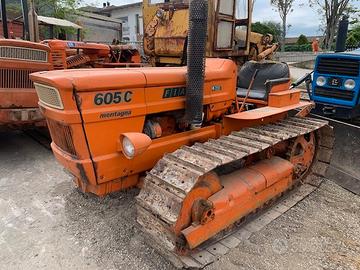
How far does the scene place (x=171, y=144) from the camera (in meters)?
3.07

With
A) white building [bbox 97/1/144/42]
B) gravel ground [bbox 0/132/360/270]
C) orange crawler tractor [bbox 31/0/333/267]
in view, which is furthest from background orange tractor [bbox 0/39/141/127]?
white building [bbox 97/1/144/42]

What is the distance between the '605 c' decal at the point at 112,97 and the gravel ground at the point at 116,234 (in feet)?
3.48

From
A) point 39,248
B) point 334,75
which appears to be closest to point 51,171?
point 39,248

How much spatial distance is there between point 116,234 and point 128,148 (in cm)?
92

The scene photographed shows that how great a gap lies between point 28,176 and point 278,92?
3176mm

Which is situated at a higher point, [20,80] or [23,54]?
[23,54]

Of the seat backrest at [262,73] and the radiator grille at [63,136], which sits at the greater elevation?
the seat backrest at [262,73]

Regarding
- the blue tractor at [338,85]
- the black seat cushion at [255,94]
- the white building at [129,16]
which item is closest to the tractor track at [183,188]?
the black seat cushion at [255,94]

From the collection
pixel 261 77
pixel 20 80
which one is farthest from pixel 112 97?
pixel 20 80

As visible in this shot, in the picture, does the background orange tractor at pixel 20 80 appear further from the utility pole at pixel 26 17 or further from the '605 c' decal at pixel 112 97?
the '605 c' decal at pixel 112 97

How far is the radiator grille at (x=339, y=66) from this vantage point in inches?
204

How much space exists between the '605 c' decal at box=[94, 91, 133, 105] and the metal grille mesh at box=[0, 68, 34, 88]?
2.64 meters

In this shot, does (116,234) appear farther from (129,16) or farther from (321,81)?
(129,16)

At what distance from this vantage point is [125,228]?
310cm
